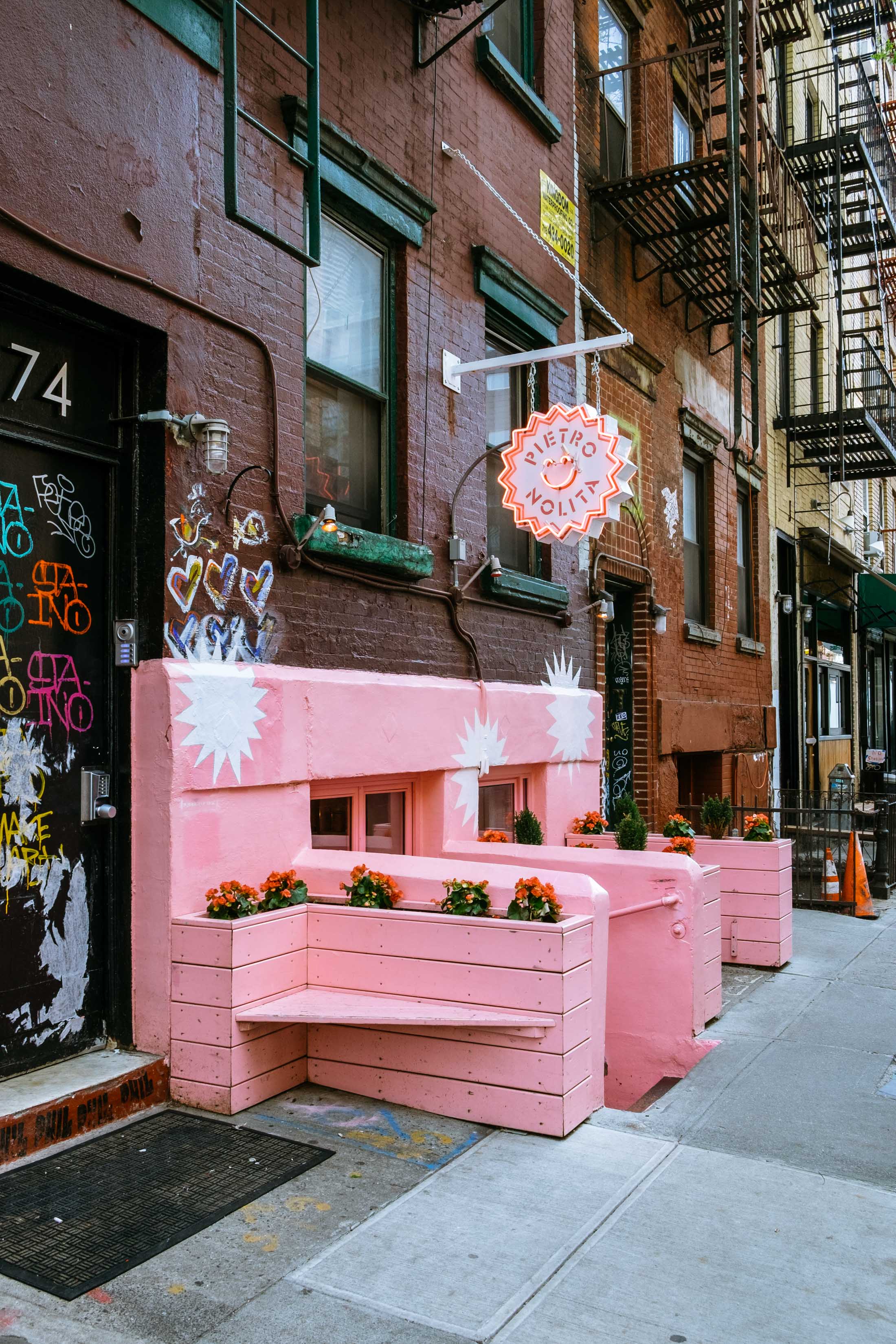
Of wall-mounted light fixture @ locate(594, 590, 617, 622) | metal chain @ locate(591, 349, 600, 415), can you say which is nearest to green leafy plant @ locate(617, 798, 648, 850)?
wall-mounted light fixture @ locate(594, 590, 617, 622)

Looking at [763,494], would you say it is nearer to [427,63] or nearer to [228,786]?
[427,63]

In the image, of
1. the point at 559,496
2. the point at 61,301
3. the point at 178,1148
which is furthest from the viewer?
the point at 559,496

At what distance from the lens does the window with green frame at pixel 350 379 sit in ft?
21.6

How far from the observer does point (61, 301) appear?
191 inches

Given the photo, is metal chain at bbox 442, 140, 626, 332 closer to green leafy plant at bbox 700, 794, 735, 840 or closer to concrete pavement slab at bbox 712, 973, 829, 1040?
green leafy plant at bbox 700, 794, 735, 840

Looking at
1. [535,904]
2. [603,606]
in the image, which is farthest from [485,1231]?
[603,606]

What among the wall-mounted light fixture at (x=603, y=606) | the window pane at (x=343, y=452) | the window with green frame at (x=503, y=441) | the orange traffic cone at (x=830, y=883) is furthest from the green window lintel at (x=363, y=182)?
the orange traffic cone at (x=830, y=883)

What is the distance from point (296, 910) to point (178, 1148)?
1.21m

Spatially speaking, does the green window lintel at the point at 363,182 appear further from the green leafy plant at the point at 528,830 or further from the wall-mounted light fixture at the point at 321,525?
the green leafy plant at the point at 528,830

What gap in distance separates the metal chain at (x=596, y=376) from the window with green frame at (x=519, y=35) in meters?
2.30

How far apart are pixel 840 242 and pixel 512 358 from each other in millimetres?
10520

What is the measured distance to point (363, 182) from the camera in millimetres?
6801

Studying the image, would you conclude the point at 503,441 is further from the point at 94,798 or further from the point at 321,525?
the point at 94,798

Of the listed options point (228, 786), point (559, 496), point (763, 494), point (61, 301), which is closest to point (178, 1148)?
point (228, 786)
